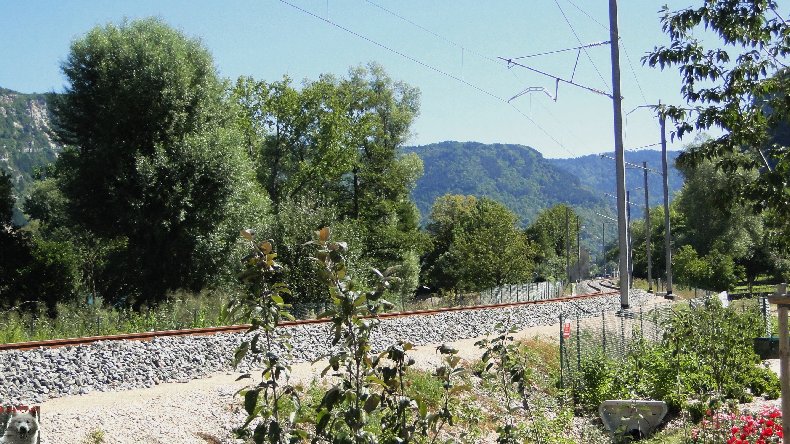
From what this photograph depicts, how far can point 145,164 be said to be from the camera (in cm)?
2880

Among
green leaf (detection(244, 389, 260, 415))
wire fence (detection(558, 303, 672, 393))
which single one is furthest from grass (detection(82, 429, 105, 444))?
wire fence (detection(558, 303, 672, 393))

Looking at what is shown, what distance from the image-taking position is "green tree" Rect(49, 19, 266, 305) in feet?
96.5

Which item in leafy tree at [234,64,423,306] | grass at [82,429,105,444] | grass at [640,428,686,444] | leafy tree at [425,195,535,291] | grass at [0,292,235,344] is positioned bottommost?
grass at [640,428,686,444]

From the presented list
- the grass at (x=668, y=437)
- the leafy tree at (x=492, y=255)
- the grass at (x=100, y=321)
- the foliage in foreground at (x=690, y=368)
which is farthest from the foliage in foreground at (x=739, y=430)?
the leafy tree at (x=492, y=255)

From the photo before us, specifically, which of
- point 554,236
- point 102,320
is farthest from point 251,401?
point 554,236

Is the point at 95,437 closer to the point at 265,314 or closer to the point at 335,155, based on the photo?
the point at 265,314

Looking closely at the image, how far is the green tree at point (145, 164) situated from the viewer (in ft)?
96.5

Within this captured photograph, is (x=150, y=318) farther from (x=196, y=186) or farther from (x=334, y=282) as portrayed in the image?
(x=334, y=282)

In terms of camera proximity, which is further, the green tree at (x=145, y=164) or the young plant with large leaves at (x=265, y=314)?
the green tree at (x=145, y=164)

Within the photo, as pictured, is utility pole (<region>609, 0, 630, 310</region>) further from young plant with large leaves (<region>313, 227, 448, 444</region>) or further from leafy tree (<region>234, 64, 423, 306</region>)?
leafy tree (<region>234, 64, 423, 306</region>)

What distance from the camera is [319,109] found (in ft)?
176

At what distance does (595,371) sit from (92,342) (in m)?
9.42

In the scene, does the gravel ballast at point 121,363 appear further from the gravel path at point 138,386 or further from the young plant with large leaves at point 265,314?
the young plant with large leaves at point 265,314

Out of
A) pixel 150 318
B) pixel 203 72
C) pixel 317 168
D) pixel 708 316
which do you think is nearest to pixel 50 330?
pixel 150 318
